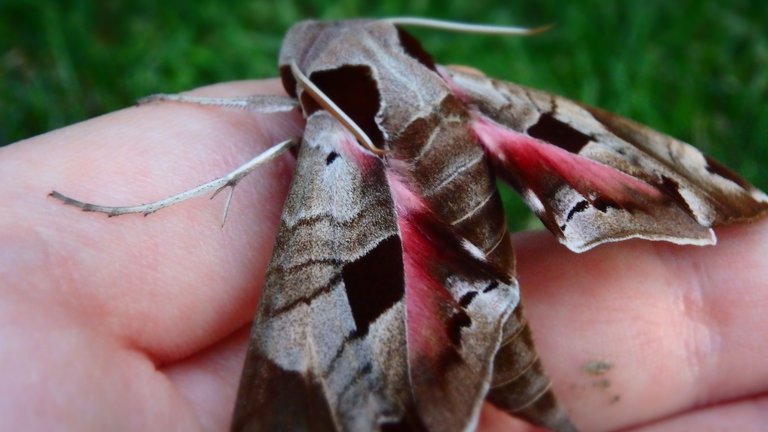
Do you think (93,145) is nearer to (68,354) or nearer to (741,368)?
(68,354)

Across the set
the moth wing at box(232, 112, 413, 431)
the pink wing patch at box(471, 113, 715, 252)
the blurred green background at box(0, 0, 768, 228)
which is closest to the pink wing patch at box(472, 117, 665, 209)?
the pink wing patch at box(471, 113, 715, 252)

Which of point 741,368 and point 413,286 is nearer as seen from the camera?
point 413,286

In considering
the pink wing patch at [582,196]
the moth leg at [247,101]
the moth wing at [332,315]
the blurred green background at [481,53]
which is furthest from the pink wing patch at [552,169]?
the blurred green background at [481,53]

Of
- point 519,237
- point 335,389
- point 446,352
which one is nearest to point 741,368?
point 519,237

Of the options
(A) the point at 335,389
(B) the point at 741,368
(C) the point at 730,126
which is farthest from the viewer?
(C) the point at 730,126

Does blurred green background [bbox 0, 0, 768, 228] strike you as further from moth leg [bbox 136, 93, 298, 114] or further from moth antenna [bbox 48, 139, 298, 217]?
moth antenna [bbox 48, 139, 298, 217]

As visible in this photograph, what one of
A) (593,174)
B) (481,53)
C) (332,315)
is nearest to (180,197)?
(332,315)

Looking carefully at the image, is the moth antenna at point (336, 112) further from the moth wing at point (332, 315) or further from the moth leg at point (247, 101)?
the moth leg at point (247, 101)

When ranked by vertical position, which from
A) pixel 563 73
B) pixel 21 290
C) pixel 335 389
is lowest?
pixel 563 73
